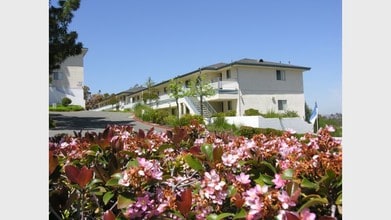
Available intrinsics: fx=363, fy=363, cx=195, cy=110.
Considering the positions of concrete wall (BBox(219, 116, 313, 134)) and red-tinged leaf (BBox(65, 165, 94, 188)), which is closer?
red-tinged leaf (BBox(65, 165, 94, 188))

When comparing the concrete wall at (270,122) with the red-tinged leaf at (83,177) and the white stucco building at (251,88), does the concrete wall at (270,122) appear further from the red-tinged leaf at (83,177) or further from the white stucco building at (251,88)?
the red-tinged leaf at (83,177)

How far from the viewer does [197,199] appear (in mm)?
993

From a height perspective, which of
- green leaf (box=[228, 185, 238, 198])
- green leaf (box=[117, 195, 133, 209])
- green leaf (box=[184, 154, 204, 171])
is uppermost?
green leaf (box=[184, 154, 204, 171])

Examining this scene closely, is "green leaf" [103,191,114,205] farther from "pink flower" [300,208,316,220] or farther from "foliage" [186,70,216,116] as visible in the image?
"foliage" [186,70,216,116]

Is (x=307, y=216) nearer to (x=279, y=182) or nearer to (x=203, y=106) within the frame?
(x=279, y=182)

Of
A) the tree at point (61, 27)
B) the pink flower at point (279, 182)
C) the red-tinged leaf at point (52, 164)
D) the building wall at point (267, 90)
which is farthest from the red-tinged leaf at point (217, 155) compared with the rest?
the building wall at point (267, 90)

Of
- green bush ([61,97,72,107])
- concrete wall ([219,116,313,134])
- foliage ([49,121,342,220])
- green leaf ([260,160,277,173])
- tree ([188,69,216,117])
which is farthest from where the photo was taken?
green bush ([61,97,72,107])

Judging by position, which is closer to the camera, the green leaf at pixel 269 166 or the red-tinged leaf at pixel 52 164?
the red-tinged leaf at pixel 52 164

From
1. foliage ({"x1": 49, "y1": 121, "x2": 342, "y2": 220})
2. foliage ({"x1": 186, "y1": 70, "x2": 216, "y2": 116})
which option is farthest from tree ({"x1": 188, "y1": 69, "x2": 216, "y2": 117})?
foliage ({"x1": 49, "y1": 121, "x2": 342, "y2": 220})

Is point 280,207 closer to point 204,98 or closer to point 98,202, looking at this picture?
point 98,202

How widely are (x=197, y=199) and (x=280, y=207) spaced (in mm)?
247

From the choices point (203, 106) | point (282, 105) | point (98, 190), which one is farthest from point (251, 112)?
point (98, 190)

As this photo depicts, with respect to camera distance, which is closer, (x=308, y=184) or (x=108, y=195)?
(x=308, y=184)

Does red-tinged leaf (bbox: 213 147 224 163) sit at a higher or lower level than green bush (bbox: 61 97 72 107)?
lower
